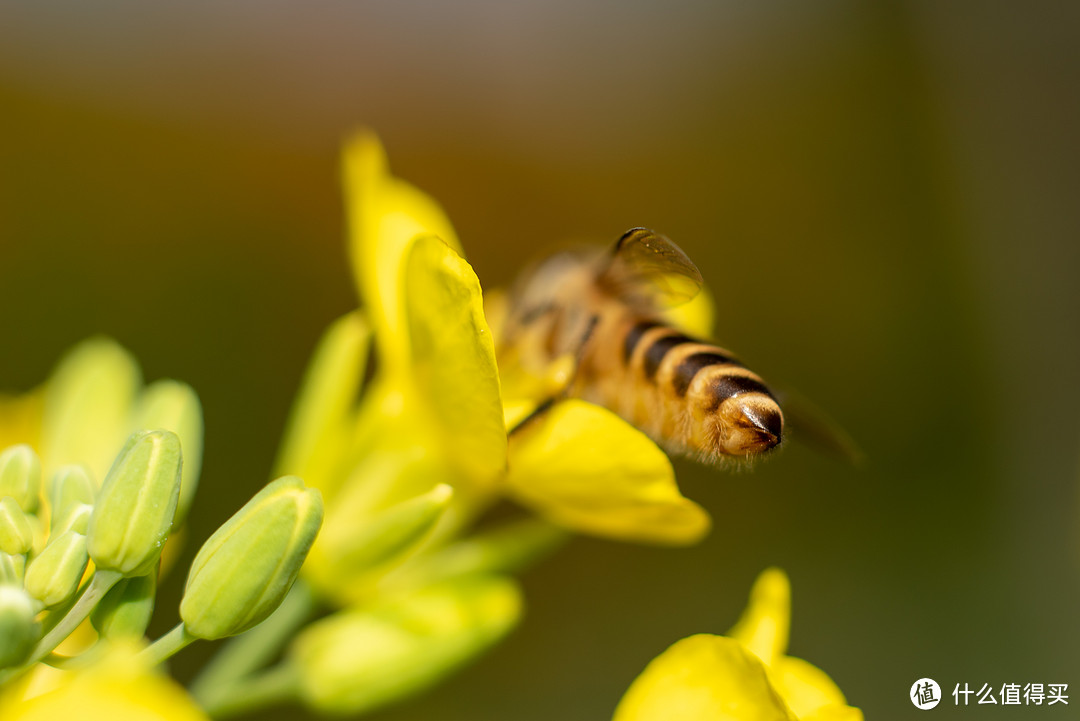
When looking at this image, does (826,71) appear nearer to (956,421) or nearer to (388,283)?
(956,421)

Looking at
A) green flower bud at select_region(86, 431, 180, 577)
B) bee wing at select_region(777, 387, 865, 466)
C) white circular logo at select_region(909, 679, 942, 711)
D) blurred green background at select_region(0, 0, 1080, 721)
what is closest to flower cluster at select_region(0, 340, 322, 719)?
green flower bud at select_region(86, 431, 180, 577)

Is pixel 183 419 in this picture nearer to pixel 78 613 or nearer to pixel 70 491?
pixel 70 491

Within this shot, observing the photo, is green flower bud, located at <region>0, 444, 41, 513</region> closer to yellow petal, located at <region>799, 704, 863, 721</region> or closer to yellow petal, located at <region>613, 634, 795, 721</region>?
yellow petal, located at <region>613, 634, 795, 721</region>

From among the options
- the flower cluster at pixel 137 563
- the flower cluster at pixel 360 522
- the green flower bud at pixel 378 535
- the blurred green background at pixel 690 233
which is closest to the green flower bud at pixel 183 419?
the flower cluster at pixel 360 522

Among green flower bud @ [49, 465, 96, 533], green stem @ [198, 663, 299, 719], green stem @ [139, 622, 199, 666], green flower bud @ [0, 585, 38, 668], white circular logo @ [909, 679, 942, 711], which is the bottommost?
white circular logo @ [909, 679, 942, 711]

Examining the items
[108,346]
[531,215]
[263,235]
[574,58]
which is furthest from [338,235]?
[108,346]
